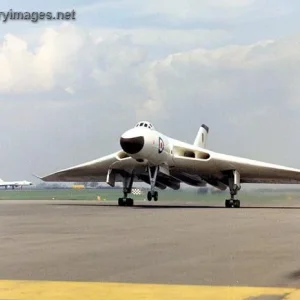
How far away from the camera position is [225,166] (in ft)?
114

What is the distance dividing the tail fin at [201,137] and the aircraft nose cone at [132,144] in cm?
1486

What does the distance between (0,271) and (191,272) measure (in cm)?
248

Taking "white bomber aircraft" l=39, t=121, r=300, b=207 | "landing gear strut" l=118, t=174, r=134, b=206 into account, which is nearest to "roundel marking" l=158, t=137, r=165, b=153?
"white bomber aircraft" l=39, t=121, r=300, b=207

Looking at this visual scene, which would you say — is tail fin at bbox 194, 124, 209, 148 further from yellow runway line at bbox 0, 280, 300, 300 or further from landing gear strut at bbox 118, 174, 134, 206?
yellow runway line at bbox 0, 280, 300, 300

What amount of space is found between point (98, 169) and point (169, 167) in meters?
4.54

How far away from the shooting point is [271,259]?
10.7 meters

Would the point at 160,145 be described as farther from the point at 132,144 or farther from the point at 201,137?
the point at 201,137

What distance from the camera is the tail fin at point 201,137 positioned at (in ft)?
151

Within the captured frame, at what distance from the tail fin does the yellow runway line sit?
3797 centimetres

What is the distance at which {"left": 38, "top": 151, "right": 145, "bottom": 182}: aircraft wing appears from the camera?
1378 inches

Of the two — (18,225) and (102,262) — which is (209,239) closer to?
(102,262)

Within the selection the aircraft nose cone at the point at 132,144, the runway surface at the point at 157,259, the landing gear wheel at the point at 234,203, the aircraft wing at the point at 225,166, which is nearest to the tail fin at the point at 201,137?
the aircraft wing at the point at 225,166

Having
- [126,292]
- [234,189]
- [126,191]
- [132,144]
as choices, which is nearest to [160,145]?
[132,144]

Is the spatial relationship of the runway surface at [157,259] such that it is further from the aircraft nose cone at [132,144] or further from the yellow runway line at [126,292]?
the aircraft nose cone at [132,144]
